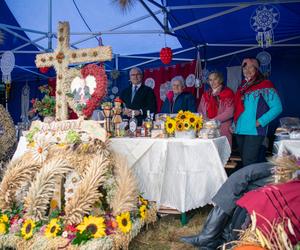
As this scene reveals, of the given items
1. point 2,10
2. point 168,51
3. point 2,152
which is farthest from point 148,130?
point 2,10

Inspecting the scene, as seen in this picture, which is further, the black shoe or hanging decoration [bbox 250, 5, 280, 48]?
hanging decoration [bbox 250, 5, 280, 48]

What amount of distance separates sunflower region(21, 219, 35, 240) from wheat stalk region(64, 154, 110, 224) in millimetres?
223

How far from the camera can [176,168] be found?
2.63 metres

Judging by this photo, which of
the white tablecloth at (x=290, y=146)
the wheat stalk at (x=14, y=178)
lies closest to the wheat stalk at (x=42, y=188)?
the wheat stalk at (x=14, y=178)

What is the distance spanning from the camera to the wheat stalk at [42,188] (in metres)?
1.96

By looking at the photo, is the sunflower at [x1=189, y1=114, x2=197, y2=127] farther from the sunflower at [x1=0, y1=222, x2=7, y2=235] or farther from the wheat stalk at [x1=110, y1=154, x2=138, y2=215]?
the sunflower at [x1=0, y1=222, x2=7, y2=235]

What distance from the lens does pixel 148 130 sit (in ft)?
9.78

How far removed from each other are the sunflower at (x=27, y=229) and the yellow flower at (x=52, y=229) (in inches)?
4.2

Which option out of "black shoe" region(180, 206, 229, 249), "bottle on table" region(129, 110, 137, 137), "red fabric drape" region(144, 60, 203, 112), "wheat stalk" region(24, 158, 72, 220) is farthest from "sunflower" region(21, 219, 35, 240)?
"red fabric drape" region(144, 60, 203, 112)

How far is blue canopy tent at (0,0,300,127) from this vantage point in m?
4.54

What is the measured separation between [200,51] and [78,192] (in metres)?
5.06

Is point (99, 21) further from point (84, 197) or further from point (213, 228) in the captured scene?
point (213, 228)

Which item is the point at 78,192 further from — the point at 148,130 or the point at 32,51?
the point at 32,51

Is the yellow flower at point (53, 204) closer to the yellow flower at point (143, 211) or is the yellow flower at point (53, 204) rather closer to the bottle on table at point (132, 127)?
the yellow flower at point (143, 211)
